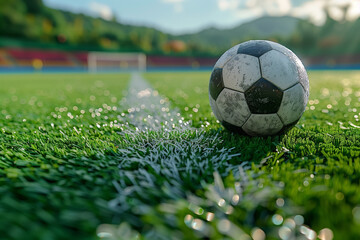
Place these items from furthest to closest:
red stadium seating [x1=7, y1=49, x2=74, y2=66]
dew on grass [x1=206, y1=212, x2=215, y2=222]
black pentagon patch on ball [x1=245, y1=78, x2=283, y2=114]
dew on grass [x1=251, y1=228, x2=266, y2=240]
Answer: red stadium seating [x1=7, y1=49, x2=74, y2=66] < black pentagon patch on ball [x1=245, y1=78, x2=283, y2=114] < dew on grass [x1=206, y1=212, x2=215, y2=222] < dew on grass [x1=251, y1=228, x2=266, y2=240]

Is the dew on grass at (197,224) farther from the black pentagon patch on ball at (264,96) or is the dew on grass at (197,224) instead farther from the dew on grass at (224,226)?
the black pentagon patch on ball at (264,96)

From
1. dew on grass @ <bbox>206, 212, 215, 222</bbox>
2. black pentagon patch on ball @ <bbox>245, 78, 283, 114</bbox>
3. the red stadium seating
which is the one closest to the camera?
dew on grass @ <bbox>206, 212, 215, 222</bbox>

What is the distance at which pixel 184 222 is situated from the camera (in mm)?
1062

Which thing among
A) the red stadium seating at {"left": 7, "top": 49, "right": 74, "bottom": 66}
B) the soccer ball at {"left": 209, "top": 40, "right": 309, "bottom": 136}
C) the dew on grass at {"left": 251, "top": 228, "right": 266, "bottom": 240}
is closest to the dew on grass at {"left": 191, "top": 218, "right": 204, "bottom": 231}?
the dew on grass at {"left": 251, "top": 228, "right": 266, "bottom": 240}

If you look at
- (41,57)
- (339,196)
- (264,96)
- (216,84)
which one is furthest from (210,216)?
(41,57)

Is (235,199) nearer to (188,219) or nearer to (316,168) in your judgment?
(188,219)

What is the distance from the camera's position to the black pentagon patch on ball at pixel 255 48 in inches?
80.3

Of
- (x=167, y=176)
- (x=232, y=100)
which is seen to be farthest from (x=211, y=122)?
(x=167, y=176)

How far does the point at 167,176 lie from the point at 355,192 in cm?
96

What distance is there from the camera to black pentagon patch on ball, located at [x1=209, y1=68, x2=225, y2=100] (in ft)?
7.02

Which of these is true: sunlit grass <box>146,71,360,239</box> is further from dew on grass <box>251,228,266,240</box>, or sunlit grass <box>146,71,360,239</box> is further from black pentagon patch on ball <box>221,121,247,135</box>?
dew on grass <box>251,228,266,240</box>

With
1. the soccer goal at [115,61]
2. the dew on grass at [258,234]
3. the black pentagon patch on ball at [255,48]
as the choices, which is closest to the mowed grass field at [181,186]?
the dew on grass at [258,234]

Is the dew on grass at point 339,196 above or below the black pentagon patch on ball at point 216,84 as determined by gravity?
below

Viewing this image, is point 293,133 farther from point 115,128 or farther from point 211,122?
point 115,128
